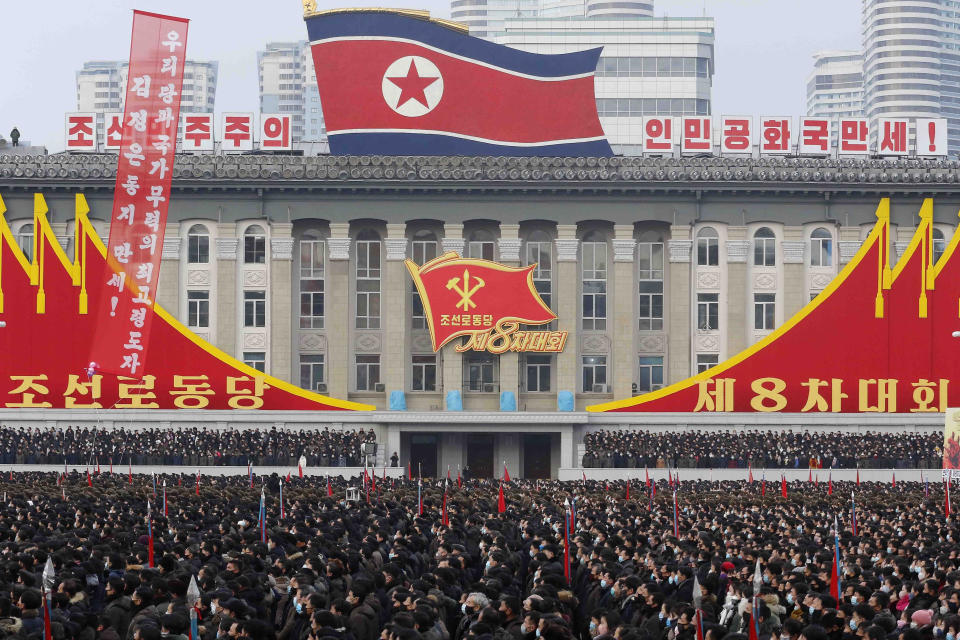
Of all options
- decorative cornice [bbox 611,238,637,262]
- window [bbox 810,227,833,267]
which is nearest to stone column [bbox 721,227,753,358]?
window [bbox 810,227,833,267]

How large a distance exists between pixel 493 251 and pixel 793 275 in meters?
16.2

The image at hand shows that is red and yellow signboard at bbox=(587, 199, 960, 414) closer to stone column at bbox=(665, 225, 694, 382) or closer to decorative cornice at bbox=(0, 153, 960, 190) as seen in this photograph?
stone column at bbox=(665, 225, 694, 382)

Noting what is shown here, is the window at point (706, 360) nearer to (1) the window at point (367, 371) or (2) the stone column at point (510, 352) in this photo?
(2) the stone column at point (510, 352)

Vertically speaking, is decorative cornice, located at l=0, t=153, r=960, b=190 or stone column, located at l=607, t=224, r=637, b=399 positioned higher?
decorative cornice, located at l=0, t=153, r=960, b=190

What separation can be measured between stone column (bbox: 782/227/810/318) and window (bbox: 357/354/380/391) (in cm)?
2214

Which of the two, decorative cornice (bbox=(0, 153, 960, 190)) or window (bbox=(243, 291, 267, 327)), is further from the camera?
window (bbox=(243, 291, 267, 327))

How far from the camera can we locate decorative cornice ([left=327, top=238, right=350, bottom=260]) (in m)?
82.6

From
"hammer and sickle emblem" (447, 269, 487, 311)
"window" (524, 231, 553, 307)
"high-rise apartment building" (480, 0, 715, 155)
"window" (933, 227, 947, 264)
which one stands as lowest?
"hammer and sickle emblem" (447, 269, 487, 311)

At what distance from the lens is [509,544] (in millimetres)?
32219

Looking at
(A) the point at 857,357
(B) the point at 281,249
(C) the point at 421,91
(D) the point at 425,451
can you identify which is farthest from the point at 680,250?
(B) the point at 281,249

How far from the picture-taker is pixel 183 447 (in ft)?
248

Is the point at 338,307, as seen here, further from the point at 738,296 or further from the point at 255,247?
the point at 738,296

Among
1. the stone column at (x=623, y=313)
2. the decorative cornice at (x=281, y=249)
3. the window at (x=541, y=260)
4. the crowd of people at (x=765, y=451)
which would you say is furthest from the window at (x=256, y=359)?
the stone column at (x=623, y=313)

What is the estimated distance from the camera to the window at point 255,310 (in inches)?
3250
